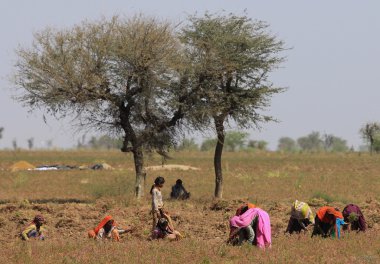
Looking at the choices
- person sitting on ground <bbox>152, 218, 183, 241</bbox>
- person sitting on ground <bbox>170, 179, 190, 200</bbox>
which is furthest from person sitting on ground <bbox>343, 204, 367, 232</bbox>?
person sitting on ground <bbox>170, 179, 190, 200</bbox>

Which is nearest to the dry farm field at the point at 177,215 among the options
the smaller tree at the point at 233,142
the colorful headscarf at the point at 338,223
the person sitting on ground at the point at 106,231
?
the colorful headscarf at the point at 338,223

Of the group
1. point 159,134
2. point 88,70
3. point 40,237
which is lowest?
point 40,237

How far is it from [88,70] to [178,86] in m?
3.83

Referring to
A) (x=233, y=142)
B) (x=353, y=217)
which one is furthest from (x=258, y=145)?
(x=353, y=217)

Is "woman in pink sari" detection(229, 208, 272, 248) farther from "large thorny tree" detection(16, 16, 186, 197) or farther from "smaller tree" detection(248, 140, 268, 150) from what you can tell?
"smaller tree" detection(248, 140, 268, 150)

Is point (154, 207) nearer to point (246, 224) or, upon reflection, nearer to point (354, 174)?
point (246, 224)

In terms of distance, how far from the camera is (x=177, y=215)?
25.8 meters

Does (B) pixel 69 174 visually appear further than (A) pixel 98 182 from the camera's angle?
Yes

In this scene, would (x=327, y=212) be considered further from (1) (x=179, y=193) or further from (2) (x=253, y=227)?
(1) (x=179, y=193)

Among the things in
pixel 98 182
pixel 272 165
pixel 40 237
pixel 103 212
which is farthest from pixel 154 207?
pixel 272 165

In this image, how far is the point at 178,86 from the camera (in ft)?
107

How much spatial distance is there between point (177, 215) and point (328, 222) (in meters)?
8.26

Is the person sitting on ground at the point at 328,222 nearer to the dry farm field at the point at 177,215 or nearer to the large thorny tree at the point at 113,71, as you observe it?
the dry farm field at the point at 177,215

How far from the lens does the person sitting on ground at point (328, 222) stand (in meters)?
18.1
